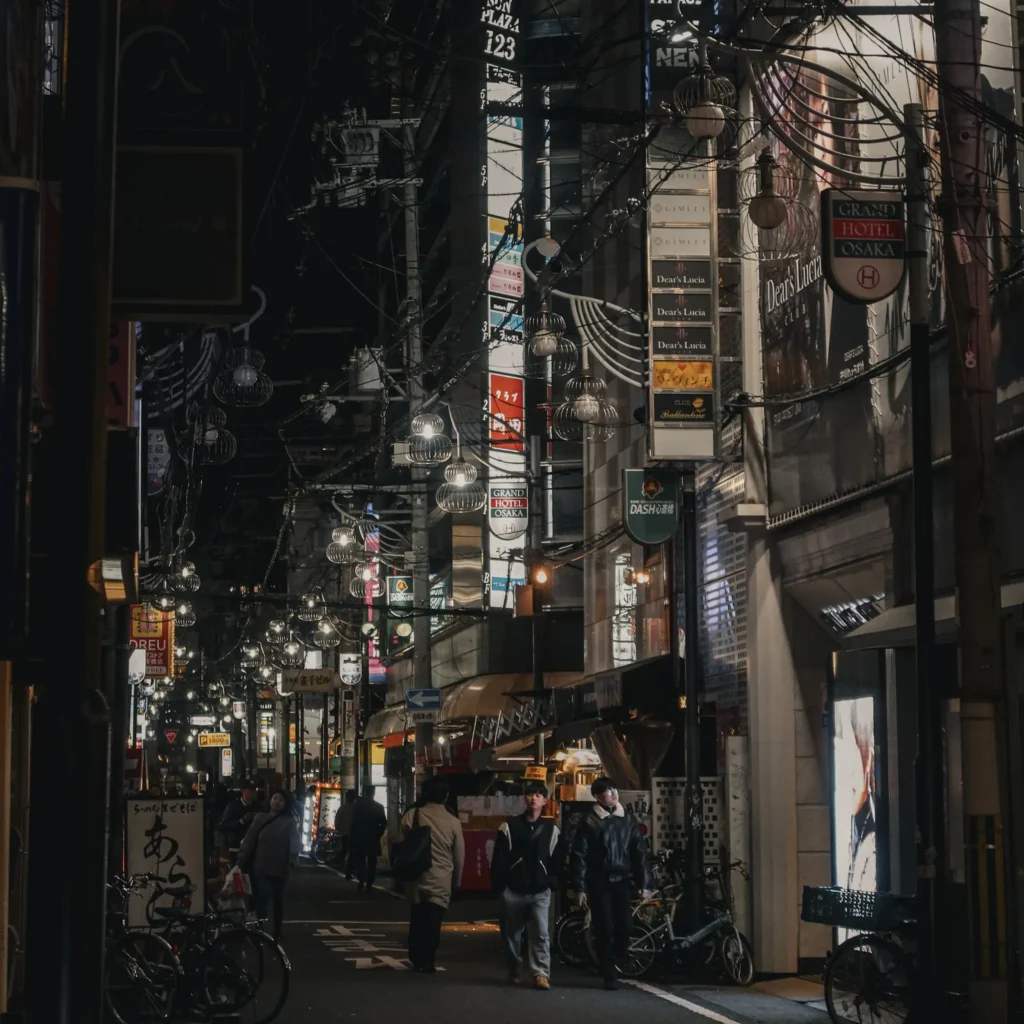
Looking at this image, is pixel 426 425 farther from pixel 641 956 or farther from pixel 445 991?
pixel 445 991

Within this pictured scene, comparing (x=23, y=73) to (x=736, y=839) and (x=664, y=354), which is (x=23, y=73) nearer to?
(x=664, y=354)

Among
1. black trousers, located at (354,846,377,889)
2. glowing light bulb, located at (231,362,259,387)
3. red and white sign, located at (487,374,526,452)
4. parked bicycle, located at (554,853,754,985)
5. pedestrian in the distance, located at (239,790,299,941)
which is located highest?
red and white sign, located at (487,374,526,452)

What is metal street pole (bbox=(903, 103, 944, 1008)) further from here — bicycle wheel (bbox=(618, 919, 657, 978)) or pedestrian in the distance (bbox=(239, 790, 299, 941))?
pedestrian in the distance (bbox=(239, 790, 299, 941))

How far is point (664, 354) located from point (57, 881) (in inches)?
587

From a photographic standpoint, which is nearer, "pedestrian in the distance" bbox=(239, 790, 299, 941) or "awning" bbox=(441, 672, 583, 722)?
"pedestrian in the distance" bbox=(239, 790, 299, 941)

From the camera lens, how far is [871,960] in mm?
13594

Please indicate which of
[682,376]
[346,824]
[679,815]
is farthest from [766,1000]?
[346,824]

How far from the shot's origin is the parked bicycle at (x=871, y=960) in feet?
43.7

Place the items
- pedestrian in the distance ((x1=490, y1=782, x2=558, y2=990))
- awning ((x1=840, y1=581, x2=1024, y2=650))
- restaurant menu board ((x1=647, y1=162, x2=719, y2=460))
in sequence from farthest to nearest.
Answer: restaurant menu board ((x1=647, y1=162, x2=719, y2=460)) → pedestrian in the distance ((x1=490, y1=782, x2=558, y2=990)) → awning ((x1=840, y1=581, x2=1024, y2=650))

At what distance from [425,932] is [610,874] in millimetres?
2600

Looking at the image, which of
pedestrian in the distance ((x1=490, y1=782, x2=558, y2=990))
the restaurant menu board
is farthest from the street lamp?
pedestrian in the distance ((x1=490, y1=782, x2=558, y2=990))

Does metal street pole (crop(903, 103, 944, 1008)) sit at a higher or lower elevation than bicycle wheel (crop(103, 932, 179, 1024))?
higher

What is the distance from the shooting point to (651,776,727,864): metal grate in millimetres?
20406

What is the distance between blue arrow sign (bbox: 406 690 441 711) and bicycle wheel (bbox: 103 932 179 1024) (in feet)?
68.6
